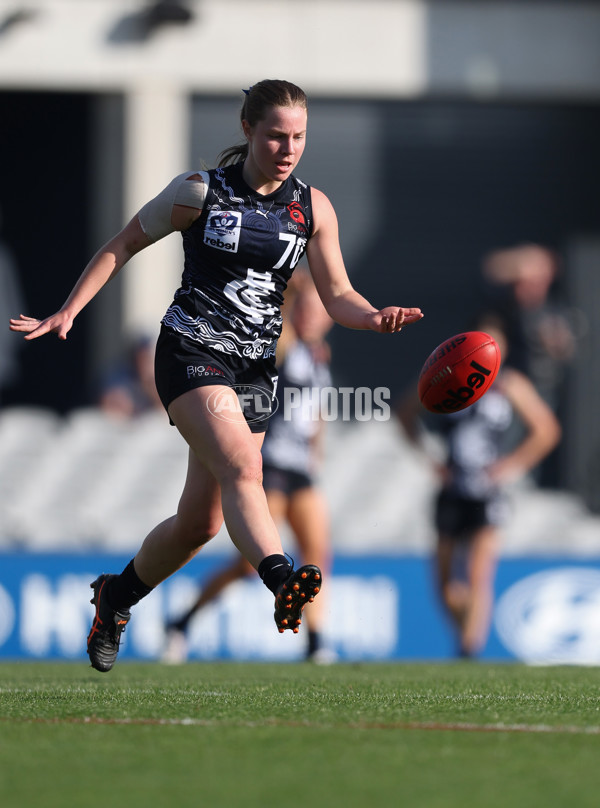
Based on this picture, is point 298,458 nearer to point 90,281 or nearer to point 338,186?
point 90,281

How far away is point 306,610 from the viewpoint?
8.31 meters

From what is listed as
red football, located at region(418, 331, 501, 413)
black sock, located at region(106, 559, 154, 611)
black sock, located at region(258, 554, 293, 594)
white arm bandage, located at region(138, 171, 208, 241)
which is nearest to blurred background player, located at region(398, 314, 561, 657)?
red football, located at region(418, 331, 501, 413)

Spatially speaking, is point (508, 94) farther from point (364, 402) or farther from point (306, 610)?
point (306, 610)

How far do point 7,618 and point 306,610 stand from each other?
2.58 metres

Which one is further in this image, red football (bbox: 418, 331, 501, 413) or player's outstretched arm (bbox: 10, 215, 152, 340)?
red football (bbox: 418, 331, 501, 413)

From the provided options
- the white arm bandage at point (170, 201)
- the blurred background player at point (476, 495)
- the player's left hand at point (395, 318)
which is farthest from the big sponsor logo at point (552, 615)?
the white arm bandage at point (170, 201)

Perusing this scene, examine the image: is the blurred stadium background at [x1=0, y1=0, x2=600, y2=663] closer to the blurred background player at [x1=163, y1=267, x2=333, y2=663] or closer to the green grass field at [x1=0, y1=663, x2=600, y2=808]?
the blurred background player at [x1=163, y1=267, x2=333, y2=663]

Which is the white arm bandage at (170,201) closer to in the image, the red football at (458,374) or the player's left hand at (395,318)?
the player's left hand at (395,318)

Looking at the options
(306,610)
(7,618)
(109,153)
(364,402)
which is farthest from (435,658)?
(109,153)

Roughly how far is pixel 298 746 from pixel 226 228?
1.98 meters

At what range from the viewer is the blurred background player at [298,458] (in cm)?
834

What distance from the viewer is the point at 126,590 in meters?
5.14

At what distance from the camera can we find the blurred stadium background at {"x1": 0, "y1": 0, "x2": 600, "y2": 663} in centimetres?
1188

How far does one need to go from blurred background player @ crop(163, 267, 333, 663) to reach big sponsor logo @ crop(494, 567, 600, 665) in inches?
81.4
